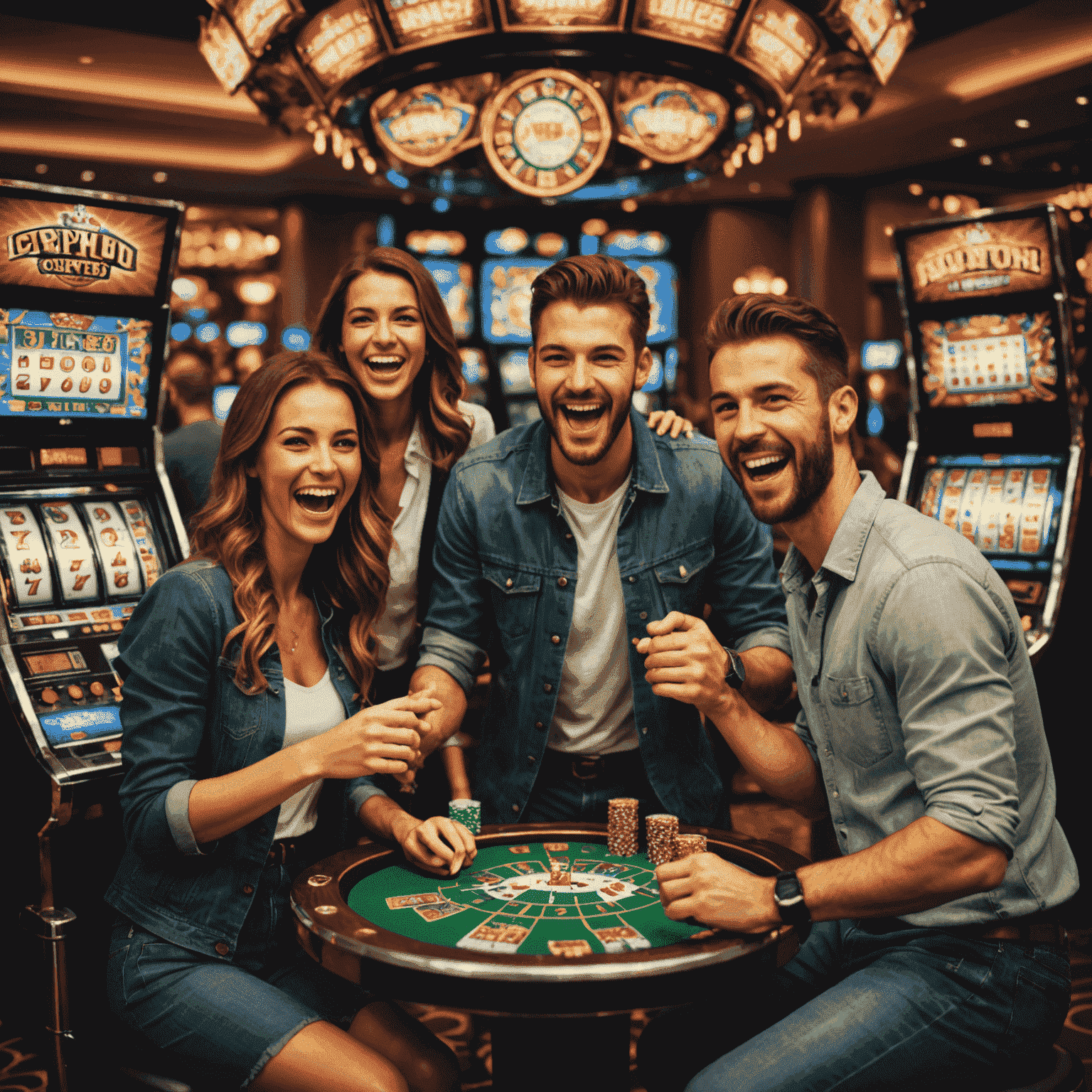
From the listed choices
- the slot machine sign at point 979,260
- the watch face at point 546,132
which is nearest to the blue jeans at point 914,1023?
the slot machine sign at point 979,260

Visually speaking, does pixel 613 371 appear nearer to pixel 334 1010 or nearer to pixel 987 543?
pixel 334 1010

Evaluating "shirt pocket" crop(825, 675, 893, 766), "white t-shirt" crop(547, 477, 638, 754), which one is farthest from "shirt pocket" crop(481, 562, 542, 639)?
"shirt pocket" crop(825, 675, 893, 766)

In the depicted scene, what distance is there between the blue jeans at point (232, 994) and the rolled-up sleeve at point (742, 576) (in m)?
1.29

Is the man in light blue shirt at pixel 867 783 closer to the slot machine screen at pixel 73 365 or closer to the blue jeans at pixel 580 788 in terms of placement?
the blue jeans at pixel 580 788

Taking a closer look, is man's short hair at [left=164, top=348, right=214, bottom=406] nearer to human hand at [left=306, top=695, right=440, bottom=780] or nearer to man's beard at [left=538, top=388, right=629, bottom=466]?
man's beard at [left=538, top=388, right=629, bottom=466]

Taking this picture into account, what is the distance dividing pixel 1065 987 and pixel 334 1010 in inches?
54.4

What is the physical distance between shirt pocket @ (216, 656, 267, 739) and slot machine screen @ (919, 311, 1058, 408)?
3470mm

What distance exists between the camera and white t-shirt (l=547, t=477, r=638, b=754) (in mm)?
2645

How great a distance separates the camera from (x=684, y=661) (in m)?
2.05

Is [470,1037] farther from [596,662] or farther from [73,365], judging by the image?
[73,365]

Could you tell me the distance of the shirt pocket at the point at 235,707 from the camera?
2178mm

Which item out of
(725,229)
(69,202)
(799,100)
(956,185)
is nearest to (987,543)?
(799,100)

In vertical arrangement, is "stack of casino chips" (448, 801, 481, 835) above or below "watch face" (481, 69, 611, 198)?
below

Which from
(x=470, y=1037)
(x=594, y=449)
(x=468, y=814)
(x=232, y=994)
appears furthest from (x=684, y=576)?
(x=470, y=1037)
